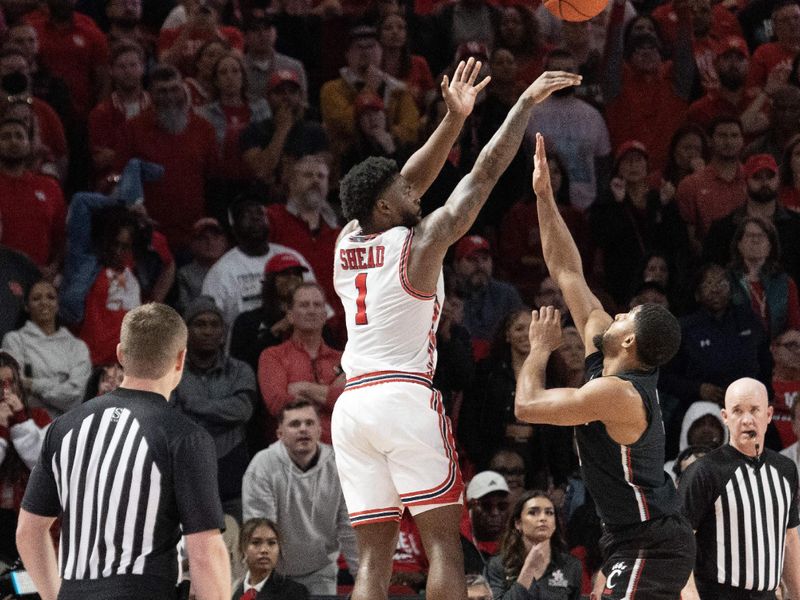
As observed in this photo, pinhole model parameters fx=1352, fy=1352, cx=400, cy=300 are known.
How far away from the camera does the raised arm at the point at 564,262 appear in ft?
20.8

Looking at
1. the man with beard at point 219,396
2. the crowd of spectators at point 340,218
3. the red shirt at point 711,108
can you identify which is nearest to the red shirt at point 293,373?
the crowd of spectators at point 340,218

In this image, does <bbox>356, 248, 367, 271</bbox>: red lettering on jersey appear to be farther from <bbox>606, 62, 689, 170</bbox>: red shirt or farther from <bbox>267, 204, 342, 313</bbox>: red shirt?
<bbox>606, 62, 689, 170</bbox>: red shirt

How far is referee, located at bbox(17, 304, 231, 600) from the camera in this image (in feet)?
15.9

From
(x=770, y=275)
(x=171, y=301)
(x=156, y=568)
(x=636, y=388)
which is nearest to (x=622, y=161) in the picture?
(x=770, y=275)

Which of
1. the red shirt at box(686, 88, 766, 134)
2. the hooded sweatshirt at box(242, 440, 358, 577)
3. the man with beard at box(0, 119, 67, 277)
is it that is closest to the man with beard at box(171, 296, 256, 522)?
the hooded sweatshirt at box(242, 440, 358, 577)

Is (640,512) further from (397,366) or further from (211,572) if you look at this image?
(211,572)

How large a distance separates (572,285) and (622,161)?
578 cm

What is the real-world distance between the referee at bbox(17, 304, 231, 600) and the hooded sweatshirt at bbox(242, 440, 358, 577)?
13.8ft

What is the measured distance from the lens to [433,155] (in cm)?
668

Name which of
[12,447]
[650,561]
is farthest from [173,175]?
[650,561]

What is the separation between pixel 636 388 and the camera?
5.77 meters

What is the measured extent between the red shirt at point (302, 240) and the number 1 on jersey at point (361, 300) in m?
5.04

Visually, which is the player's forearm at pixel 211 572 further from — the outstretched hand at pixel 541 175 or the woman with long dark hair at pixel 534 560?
the woman with long dark hair at pixel 534 560

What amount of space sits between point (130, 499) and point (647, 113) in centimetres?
904
